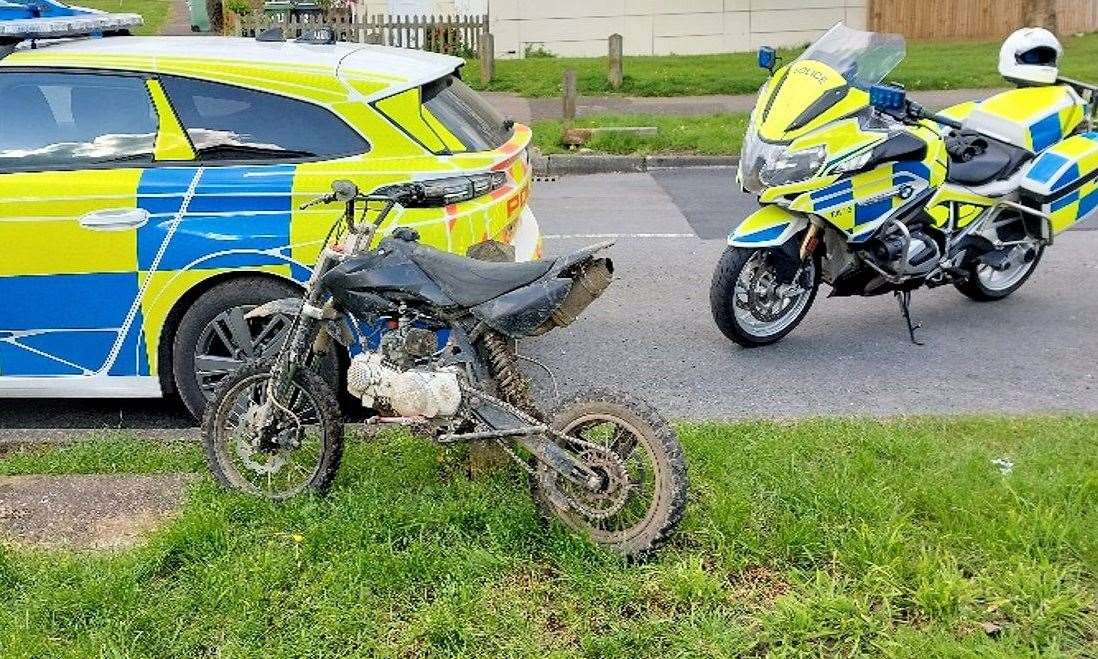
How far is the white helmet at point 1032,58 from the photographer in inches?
277

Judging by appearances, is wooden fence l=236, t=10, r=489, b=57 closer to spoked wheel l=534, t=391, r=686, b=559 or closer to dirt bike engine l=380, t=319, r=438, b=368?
dirt bike engine l=380, t=319, r=438, b=368

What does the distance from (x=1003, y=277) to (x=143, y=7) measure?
33.0m

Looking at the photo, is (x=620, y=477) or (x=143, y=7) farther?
(x=143, y=7)

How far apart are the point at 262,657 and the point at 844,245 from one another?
4.02m

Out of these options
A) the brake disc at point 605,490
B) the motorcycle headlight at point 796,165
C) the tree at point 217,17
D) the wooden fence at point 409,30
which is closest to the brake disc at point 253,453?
the brake disc at point 605,490

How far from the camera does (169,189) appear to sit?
5.15 metres

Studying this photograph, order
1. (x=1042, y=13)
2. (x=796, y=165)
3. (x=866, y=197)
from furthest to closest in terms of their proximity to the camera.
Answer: (x=1042, y=13) → (x=866, y=197) → (x=796, y=165)

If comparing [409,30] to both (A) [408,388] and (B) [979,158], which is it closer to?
(B) [979,158]

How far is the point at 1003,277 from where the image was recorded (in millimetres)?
7457

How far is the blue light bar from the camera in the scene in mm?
5648

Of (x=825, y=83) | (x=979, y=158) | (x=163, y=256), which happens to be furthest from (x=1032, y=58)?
(x=163, y=256)

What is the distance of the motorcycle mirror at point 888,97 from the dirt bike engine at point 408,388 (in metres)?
3.16

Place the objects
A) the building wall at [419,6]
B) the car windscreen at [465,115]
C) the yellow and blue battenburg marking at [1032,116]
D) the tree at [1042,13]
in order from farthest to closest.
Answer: the building wall at [419,6] < the tree at [1042,13] < the yellow and blue battenburg marking at [1032,116] < the car windscreen at [465,115]

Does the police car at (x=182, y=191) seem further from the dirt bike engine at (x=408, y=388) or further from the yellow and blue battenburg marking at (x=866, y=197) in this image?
the yellow and blue battenburg marking at (x=866, y=197)
